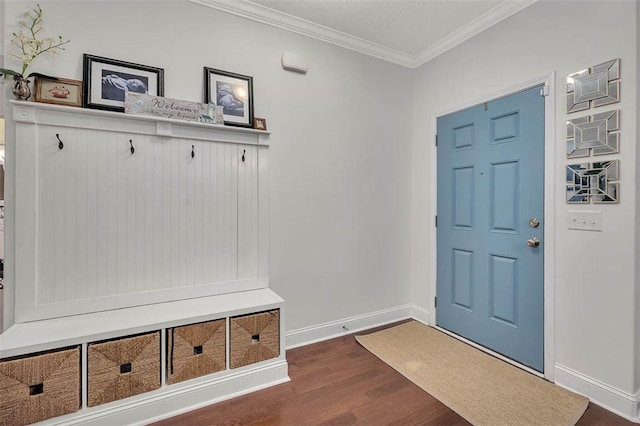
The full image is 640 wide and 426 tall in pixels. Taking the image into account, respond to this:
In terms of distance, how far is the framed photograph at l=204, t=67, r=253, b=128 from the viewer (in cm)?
209

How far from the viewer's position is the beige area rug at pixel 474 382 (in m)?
1.64

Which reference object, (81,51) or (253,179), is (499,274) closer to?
(253,179)

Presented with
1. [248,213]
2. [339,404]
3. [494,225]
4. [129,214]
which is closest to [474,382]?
[339,404]

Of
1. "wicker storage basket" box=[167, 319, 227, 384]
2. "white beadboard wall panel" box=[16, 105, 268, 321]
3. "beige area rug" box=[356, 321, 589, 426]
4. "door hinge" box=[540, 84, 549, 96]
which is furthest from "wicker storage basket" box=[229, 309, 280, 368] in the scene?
"door hinge" box=[540, 84, 549, 96]

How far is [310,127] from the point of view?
248cm

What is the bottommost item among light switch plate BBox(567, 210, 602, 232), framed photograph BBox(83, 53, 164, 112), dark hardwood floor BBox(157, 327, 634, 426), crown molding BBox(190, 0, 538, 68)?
dark hardwood floor BBox(157, 327, 634, 426)

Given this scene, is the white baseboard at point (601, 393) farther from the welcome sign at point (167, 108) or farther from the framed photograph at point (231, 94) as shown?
the welcome sign at point (167, 108)

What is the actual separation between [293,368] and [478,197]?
2.00 meters

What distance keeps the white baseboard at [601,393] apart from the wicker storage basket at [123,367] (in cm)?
250

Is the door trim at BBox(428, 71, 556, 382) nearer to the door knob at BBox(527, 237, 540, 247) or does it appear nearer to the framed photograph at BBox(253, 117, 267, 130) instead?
the door knob at BBox(527, 237, 540, 247)

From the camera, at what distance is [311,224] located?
249cm

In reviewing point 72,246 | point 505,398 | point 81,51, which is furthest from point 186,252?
point 505,398

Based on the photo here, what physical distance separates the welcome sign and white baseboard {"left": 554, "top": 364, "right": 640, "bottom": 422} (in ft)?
9.45

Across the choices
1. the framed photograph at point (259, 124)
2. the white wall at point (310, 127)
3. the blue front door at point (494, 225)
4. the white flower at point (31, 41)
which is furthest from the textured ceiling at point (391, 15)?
the white flower at point (31, 41)
